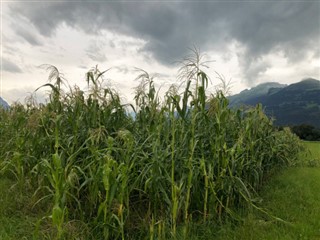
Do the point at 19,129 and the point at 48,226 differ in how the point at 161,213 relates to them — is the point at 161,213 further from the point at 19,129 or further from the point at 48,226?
the point at 19,129

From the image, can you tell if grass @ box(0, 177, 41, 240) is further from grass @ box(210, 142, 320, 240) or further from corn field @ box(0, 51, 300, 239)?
grass @ box(210, 142, 320, 240)

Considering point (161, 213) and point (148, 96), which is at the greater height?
point (148, 96)

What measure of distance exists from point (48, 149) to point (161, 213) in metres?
2.20

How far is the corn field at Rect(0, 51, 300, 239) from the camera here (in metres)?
3.51

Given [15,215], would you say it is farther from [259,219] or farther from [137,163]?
[259,219]

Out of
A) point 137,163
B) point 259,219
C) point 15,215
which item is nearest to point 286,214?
point 259,219

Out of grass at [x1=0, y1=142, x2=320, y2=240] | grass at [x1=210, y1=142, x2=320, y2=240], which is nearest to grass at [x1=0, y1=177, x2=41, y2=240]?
grass at [x1=0, y1=142, x2=320, y2=240]

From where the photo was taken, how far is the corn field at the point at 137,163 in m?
3.51

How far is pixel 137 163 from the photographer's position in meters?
4.00

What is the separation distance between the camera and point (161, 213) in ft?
13.2

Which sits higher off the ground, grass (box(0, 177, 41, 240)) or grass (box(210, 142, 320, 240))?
grass (box(0, 177, 41, 240))

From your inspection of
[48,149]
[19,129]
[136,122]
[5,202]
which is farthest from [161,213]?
[19,129]

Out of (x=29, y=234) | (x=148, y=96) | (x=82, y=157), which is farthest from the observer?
(x=148, y=96)

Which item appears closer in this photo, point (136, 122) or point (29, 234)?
point (29, 234)
